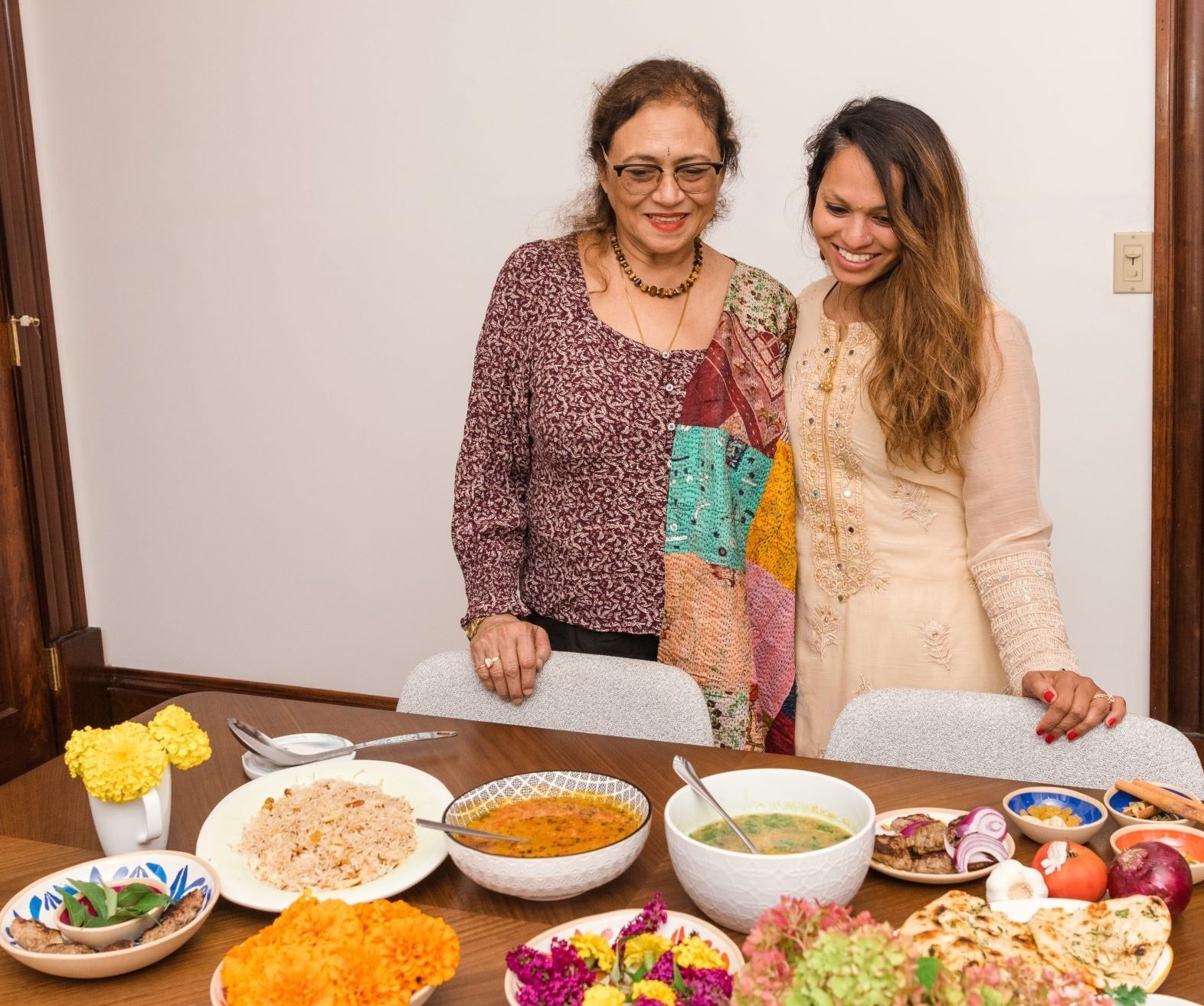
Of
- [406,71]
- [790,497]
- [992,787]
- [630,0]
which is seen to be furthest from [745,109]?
[992,787]

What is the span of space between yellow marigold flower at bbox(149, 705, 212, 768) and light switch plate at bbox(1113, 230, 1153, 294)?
7.12ft

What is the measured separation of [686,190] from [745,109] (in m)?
1.10

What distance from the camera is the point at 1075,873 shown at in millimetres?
1043

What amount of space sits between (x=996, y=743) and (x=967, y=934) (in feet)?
2.07

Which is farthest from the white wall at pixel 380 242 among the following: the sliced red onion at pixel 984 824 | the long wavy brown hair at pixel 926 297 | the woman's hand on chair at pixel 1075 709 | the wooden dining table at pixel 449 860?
the sliced red onion at pixel 984 824

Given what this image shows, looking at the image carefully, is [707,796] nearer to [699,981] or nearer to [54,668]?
[699,981]

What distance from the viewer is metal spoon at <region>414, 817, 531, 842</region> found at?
1107mm

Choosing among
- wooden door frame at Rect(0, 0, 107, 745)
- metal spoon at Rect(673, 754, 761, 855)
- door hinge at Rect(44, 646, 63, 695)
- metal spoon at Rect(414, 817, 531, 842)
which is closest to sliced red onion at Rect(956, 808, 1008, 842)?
metal spoon at Rect(673, 754, 761, 855)

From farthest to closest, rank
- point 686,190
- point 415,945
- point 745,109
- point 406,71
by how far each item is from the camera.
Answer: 1. point 406,71
2. point 745,109
3. point 686,190
4. point 415,945

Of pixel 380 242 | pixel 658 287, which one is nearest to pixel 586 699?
pixel 658 287

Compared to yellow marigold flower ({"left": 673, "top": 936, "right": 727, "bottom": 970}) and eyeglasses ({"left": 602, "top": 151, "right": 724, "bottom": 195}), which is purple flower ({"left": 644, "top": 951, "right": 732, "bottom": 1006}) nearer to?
yellow marigold flower ({"left": 673, "top": 936, "right": 727, "bottom": 970})

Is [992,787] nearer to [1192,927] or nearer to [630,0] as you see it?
[1192,927]

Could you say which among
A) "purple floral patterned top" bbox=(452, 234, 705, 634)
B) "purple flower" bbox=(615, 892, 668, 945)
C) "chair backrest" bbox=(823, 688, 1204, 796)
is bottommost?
"chair backrest" bbox=(823, 688, 1204, 796)

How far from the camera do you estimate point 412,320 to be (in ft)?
10.4
